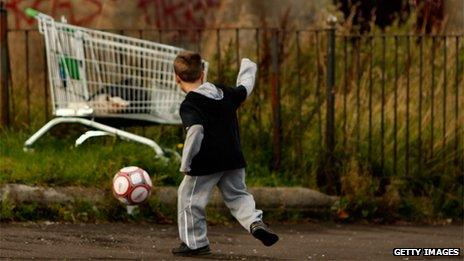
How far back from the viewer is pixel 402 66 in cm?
1245

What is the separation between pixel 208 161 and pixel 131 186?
3.38 feet

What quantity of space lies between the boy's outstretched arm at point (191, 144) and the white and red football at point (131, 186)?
44.9 inches

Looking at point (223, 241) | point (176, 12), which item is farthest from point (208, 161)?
point (176, 12)

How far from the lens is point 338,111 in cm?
1123

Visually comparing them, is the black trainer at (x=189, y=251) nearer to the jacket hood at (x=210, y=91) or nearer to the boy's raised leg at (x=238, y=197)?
the boy's raised leg at (x=238, y=197)

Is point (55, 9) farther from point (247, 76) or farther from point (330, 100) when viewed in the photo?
point (247, 76)

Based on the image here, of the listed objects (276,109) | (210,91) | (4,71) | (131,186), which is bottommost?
(131,186)

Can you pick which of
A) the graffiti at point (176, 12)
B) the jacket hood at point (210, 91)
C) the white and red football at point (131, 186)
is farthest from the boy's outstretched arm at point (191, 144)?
the graffiti at point (176, 12)

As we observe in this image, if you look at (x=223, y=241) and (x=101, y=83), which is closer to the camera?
(x=223, y=241)

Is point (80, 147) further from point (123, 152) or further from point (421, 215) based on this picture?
point (421, 215)

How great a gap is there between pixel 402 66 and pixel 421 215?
221 cm

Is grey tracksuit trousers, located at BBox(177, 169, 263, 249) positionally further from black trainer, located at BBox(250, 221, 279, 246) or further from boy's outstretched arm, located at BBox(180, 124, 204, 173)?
boy's outstretched arm, located at BBox(180, 124, 204, 173)

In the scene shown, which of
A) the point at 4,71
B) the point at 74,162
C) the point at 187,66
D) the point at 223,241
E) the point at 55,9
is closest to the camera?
the point at 187,66


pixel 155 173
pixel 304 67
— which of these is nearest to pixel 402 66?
pixel 304 67
